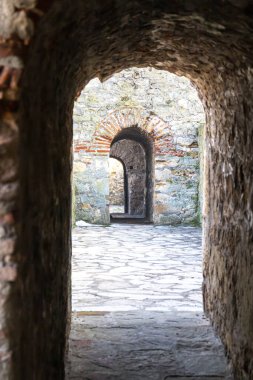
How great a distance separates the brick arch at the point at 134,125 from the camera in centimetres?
1076

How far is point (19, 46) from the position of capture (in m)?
1.44

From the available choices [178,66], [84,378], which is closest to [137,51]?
[178,66]

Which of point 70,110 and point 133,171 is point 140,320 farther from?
point 133,171

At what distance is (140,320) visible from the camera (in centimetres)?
382

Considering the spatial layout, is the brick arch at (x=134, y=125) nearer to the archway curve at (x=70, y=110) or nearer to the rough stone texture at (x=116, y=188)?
the archway curve at (x=70, y=110)

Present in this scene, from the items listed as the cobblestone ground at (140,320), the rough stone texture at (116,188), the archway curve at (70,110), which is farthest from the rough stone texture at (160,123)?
the rough stone texture at (116,188)

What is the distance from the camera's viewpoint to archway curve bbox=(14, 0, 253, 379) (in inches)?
65.2

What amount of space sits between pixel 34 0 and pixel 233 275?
196 cm

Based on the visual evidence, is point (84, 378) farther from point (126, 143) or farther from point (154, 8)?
point (126, 143)

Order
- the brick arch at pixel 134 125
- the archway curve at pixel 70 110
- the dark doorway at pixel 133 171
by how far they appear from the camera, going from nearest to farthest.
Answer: the archway curve at pixel 70 110, the brick arch at pixel 134 125, the dark doorway at pixel 133 171

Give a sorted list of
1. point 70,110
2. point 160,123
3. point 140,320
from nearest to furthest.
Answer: point 70,110
point 140,320
point 160,123

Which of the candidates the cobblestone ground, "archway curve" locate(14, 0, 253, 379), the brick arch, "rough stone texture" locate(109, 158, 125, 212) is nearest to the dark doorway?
"rough stone texture" locate(109, 158, 125, 212)

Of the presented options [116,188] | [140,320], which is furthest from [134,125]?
[116,188]

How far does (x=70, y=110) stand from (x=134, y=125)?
320 inches
